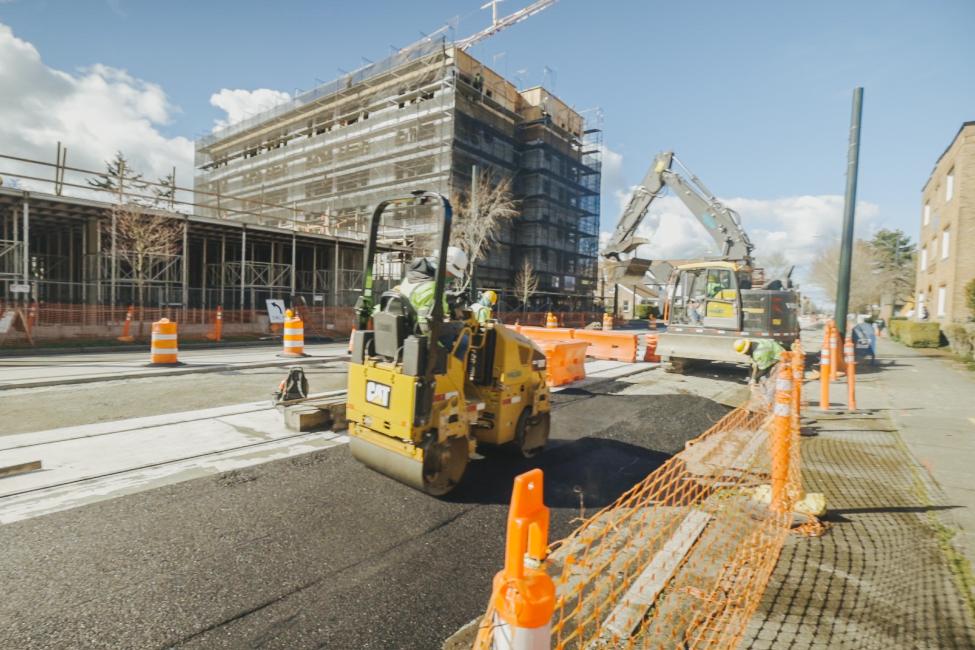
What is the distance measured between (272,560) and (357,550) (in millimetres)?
574

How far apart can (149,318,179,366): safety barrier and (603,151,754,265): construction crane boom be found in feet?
48.0

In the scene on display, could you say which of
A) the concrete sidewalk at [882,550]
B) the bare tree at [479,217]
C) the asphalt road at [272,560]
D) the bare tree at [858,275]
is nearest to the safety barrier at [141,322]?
the bare tree at [479,217]

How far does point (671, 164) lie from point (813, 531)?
16244mm

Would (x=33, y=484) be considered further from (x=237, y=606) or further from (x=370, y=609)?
(x=370, y=609)

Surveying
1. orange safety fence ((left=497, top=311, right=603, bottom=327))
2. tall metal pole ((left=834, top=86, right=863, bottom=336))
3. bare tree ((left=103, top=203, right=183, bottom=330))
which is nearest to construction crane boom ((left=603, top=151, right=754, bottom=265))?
tall metal pole ((left=834, top=86, right=863, bottom=336))

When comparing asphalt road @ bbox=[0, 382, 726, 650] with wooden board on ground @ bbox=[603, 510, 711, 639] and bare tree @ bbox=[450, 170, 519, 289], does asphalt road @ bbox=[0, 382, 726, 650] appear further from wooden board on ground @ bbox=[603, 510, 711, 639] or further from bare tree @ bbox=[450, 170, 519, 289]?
bare tree @ bbox=[450, 170, 519, 289]

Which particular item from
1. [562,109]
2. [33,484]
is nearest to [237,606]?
[33,484]

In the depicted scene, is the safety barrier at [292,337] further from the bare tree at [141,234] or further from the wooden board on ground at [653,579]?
the wooden board on ground at [653,579]

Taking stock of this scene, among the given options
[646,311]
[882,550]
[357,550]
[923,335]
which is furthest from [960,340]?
[646,311]

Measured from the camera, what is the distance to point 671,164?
1756cm

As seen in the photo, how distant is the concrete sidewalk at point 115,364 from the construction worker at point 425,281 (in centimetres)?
828

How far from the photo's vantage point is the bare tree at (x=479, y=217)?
95.0 ft

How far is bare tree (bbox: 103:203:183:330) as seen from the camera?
62.8ft

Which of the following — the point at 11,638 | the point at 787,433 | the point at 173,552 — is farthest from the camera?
the point at 787,433
